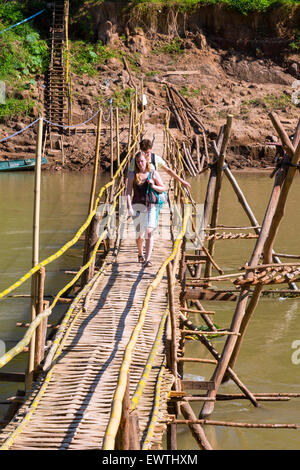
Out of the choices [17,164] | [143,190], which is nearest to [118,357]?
[143,190]

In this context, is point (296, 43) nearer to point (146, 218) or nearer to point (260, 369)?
point (260, 369)

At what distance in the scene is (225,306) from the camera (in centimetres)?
950

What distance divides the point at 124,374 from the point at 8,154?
18962 millimetres

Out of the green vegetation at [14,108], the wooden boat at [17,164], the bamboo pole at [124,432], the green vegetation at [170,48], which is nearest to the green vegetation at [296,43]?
the green vegetation at [170,48]

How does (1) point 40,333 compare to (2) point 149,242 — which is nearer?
(1) point 40,333

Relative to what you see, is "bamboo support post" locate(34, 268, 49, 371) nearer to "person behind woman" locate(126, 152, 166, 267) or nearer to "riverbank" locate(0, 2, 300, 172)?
"person behind woman" locate(126, 152, 166, 267)

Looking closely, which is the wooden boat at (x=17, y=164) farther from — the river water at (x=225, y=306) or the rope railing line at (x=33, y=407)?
the rope railing line at (x=33, y=407)

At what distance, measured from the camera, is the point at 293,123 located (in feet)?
73.2

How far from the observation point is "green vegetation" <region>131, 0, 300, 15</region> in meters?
25.4

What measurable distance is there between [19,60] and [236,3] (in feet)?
28.0

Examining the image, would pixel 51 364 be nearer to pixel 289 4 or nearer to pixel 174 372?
pixel 174 372

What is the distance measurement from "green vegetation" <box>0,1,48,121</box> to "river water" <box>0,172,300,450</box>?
3998 mm

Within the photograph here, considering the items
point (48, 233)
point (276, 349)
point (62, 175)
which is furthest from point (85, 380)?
point (62, 175)

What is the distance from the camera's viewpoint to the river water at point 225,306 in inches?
236
